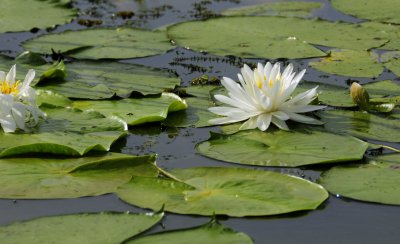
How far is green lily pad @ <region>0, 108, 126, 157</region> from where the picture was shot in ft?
14.0

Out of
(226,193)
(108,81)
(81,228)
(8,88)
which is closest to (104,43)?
(108,81)

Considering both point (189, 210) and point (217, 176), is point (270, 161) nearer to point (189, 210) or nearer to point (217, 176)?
point (217, 176)

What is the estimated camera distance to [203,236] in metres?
3.37

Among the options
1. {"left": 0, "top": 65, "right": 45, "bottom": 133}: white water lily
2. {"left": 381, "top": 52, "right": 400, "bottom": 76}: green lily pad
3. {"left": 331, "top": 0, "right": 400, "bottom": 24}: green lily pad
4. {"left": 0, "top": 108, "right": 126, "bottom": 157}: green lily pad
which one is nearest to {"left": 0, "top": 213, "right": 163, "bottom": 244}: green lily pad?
{"left": 0, "top": 108, "right": 126, "bottom": 157}: green lily pad

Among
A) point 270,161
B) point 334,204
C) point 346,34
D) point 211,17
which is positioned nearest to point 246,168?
point 270,161

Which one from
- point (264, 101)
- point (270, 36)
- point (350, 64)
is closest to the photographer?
point (264, 101)

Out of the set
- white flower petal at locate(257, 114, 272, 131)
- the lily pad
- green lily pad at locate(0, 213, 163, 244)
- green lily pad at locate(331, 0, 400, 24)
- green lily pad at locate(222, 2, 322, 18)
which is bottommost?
green lily pad at locate(0, 213, 163, 244)

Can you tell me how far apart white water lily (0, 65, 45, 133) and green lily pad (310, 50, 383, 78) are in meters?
2.13

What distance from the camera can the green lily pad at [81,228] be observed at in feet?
11.0

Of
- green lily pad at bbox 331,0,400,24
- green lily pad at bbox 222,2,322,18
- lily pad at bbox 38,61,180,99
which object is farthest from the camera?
green lily pad at bbox 222,2,322,18

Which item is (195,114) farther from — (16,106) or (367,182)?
(367,182)

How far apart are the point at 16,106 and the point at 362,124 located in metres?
1.97

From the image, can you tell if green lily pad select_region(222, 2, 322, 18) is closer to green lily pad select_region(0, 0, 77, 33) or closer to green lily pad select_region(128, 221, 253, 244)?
green lily pad select_region(0, 0, 77, 33)

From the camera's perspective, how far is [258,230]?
11.6 ft
